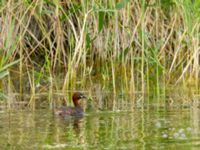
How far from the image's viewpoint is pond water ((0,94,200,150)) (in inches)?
320

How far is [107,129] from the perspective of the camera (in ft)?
30.2

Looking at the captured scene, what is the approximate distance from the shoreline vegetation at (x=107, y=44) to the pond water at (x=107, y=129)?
1.50m

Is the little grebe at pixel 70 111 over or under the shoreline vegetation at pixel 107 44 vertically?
under

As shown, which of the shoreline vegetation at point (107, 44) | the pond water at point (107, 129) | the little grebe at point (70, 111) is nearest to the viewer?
the pond water at point (107, 129)

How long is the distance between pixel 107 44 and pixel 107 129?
16.3ft

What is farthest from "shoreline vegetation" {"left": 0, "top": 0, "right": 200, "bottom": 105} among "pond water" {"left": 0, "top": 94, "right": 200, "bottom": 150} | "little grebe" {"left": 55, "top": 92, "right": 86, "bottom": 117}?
"pond water" {"left": 0, "top": 94, "right": 200, "bottom": 150}

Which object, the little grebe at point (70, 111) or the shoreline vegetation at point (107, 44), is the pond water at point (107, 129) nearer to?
the little grebe at point (70, 111)

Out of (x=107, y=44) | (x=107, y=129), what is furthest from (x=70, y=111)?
(x=107, y=44)

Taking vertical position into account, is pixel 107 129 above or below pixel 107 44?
below

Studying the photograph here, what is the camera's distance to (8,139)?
8461mm

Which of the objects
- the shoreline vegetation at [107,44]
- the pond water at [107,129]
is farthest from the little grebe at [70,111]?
the shoreline vegetation at [107,44]

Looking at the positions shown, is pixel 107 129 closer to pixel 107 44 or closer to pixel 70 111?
pixel 70 111

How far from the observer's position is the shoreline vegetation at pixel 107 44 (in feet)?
40.7

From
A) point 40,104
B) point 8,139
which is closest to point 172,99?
point 40,104
